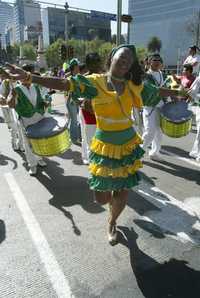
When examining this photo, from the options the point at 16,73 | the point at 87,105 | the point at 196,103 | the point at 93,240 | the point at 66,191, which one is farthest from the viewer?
the point at 196,103

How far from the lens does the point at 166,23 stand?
118 metres

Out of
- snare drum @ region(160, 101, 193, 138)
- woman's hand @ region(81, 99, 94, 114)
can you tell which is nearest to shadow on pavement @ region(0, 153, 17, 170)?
woman's hand @ region(81, 99, 94, 114)

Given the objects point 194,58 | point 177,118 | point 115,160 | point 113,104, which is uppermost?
point 194,58

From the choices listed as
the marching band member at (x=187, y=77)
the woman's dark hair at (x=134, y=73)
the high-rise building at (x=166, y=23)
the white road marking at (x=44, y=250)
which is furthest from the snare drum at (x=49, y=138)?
the high-rise building at (x=166, y=23)

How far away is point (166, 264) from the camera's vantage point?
3316 millimetres

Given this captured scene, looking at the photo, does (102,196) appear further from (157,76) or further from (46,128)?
(157,76)

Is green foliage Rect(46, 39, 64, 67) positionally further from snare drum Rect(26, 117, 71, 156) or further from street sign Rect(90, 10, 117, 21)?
snare drum Rect(26, 117, 71, 156)

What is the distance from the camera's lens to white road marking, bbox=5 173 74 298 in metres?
3.02

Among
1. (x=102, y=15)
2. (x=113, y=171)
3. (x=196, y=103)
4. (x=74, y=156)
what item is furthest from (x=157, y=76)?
(x=102, y=15)

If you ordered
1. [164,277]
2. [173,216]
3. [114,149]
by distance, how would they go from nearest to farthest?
[164,277] < [114,149] < [173,216]

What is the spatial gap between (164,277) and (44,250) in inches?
51.1

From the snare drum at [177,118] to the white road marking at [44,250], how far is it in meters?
2.62

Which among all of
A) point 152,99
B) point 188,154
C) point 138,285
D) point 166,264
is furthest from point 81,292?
point 188,154

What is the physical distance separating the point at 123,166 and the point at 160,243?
1044mm
